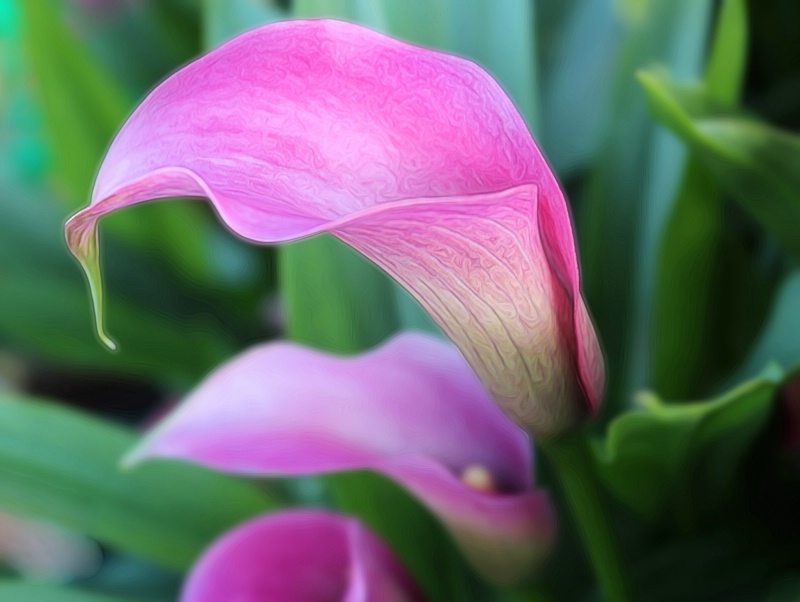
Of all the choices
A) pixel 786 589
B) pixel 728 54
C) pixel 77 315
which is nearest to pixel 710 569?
pixel 786 589

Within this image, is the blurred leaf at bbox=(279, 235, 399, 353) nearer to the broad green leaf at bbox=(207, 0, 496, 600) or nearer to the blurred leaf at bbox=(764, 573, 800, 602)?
the broad green leaf at bbox=(207, 0, 496, 600)

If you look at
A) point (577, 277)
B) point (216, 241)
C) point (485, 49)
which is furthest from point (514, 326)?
point (216, 241)

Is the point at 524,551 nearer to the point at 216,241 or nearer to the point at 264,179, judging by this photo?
the point at 264,179

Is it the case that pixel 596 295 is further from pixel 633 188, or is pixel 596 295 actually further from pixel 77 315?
pixel 77 315

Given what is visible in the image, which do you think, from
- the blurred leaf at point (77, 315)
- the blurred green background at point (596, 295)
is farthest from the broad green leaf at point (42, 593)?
the blurred leaf at point (77, 315)

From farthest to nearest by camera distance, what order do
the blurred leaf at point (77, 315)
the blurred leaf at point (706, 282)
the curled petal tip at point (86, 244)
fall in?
the blurred leaf at point (77, 315) → the blurred leaf at point (706, 282) → the curled petal tip at point (86, 244)

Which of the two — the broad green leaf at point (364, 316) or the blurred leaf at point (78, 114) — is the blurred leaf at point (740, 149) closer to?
the broad green leaf at point (364, 316)

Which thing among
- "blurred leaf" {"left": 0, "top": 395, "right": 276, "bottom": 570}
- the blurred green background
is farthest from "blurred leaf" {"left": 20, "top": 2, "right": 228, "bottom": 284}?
"blurred leaf" {"left": 0, "top": 395, "right": 276, "bottom": 570}
